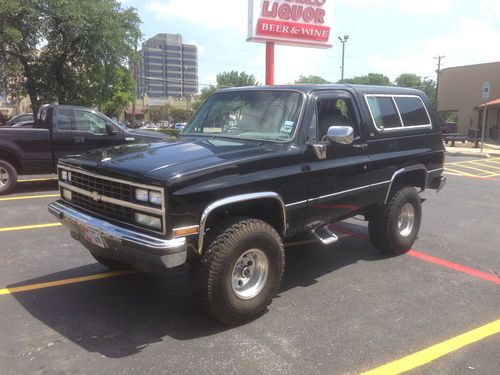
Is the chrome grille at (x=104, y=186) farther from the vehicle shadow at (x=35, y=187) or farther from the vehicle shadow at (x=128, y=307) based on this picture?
the vehicle shadow at (x=35, y=187)

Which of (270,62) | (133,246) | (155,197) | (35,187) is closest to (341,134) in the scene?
(155,197)

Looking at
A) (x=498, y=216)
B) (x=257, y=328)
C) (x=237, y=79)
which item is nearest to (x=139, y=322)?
(x=257, y=328)

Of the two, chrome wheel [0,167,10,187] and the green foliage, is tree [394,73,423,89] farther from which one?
chrome wheel [0,167,10,187]

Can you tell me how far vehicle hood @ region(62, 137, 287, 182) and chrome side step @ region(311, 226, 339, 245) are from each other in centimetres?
108

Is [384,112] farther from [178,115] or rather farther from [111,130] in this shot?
[178,115]

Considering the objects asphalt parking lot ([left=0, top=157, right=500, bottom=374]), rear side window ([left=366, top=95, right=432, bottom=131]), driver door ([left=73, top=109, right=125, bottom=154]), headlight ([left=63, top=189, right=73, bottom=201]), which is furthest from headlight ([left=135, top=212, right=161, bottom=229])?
driver door ([left=73, top=109, right=125, bottom=154])

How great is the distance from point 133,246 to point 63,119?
7483 millimetres

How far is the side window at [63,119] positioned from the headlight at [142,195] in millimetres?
7251

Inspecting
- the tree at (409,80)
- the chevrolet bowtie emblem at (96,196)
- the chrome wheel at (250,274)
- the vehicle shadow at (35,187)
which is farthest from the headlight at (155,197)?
the tree at (409,80)

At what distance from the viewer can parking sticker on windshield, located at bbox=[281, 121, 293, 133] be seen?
4407 millimetres

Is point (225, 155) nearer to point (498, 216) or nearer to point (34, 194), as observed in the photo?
point (498, 216)

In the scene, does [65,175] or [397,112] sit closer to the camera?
[65,175]

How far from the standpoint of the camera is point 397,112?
573cm

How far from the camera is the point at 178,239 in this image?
3.39 metres
